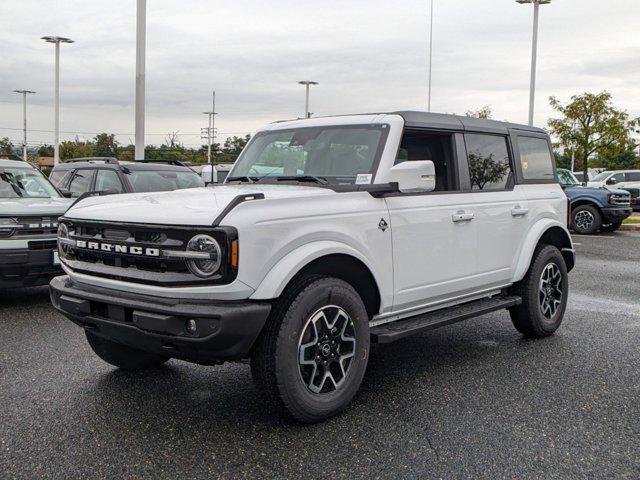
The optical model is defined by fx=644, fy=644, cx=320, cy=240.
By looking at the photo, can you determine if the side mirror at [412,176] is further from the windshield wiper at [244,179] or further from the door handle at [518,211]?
the door handle at [518,211]

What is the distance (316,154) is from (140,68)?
12211 millimetres

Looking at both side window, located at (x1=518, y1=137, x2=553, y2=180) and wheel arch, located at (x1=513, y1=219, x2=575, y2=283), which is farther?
side window, located at (x1=518, y1=137, x2=553, y2=180)

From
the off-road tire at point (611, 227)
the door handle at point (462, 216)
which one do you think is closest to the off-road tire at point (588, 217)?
the off-road tire at point (611, 227)

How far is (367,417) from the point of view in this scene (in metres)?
3.95

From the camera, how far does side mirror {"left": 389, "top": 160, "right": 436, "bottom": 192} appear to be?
4227mm

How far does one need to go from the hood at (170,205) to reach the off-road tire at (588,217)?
14.9 metres

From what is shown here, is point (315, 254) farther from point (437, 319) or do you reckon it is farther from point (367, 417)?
point (437, 319)

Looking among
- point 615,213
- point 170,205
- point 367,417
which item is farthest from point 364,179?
point 615,213

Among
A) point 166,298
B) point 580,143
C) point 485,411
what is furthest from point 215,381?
point 580,143

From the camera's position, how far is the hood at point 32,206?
22.8 ft

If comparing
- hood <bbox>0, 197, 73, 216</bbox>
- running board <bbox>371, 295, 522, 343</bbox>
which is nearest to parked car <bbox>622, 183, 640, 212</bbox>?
running board <bbox>371, 295, 522, 343</bbox>

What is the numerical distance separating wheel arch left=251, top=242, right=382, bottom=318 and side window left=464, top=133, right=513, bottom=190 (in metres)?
1.50

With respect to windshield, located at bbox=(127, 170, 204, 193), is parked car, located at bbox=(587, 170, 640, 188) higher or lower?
higher

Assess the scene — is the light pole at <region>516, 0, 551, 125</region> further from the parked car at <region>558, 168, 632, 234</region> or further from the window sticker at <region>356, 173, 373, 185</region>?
the window sticker at <region>356, 173, 373, 185</region>
